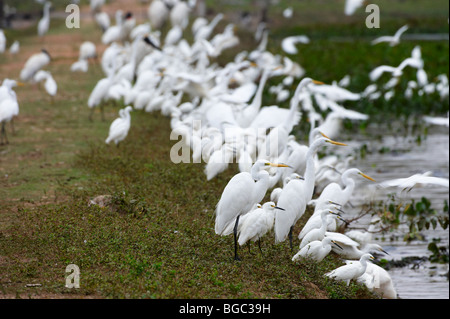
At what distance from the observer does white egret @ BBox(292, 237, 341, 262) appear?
5422 millimetres

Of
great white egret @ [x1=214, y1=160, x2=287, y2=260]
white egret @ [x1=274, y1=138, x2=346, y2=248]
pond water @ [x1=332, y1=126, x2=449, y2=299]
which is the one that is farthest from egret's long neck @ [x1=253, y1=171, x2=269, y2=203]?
pond water @ [x1=332, y1=126, x2=449, y2=299]

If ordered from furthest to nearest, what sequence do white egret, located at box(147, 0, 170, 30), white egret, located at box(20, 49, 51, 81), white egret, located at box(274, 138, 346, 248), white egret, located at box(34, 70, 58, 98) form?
white egret, located at box(147, 0, 170, 30), white egret, located at box(20, 49, 51, 81), white egret, located at box(34, 70, 58, 98), white egret, located at box(274, 138, 346, 248)

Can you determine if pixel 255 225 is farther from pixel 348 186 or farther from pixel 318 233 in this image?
pixel 348 186

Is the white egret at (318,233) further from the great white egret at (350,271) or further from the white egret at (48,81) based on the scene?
the white egret at (48,81)

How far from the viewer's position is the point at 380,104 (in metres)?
15.5

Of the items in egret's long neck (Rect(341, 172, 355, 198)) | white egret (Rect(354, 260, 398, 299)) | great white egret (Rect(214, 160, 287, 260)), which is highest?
egret's long neck (Rect(341, 172, 355, 198))

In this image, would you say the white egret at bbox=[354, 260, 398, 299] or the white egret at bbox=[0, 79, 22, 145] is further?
the white egret at bbox=[0, 79, 22, 145]

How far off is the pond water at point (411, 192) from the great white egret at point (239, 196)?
1.94m

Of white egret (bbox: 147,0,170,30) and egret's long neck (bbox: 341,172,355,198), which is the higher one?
white egret (bbox: 147,0,170,30)

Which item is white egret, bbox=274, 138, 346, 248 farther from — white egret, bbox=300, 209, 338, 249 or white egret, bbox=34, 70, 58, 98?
white egret, bbox=34, 70, 58, 98

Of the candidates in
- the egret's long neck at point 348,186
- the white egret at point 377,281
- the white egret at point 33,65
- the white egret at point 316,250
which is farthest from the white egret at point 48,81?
the white egret at point 377,281

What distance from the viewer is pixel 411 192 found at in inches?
387

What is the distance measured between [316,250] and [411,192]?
16.0ft

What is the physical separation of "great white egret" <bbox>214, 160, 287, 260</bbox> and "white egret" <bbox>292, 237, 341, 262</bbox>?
1.82 ft
